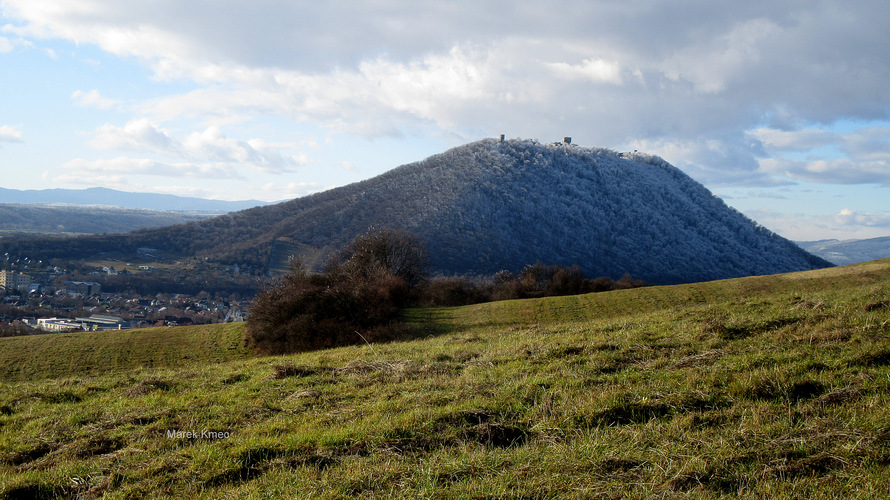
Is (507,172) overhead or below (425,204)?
overhead

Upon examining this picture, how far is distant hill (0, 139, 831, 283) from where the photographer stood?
99625 millimetres

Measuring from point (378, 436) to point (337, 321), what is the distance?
2301cm

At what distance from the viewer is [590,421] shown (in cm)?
646

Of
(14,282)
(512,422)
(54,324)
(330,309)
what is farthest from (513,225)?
(512,422)

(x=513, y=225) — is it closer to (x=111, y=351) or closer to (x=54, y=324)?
(x=54, y=324)

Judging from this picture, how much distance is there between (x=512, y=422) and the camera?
21.9ft

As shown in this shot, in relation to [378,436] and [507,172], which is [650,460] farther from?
[507,172]

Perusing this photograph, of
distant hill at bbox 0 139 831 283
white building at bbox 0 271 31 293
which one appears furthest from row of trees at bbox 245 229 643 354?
white building at bbox 0 271 31 293

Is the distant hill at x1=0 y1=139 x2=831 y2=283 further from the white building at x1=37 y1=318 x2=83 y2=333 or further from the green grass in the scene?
the green grass

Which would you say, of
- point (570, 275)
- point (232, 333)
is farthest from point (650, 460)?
point (570, 275)

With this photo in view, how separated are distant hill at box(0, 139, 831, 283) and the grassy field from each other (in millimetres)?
79561

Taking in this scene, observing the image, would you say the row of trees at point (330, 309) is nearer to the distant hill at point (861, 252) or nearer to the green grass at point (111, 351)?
the green grass at point (111, 351)

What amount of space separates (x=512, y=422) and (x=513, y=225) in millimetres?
109207

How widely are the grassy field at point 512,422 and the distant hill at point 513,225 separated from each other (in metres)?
79.6
